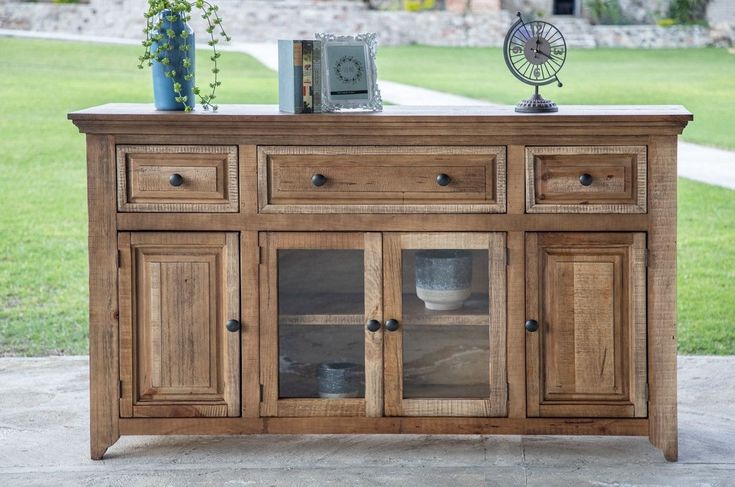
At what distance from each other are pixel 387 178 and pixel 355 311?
1.14ft

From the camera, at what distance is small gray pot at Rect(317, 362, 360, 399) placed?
3.04m

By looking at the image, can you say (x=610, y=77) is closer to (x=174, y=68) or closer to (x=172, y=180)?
(x=174, y=68)

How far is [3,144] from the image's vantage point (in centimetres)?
998

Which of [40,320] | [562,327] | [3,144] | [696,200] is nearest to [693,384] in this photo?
[562,327]

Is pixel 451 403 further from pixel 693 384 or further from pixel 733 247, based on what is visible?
pixel 733 247

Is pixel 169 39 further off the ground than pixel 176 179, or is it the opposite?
pixel 169 39

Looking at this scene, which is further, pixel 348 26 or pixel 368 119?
pixel 348 26

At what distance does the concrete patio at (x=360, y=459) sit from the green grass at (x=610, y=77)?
7.02 metres

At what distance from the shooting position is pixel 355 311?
302 cm

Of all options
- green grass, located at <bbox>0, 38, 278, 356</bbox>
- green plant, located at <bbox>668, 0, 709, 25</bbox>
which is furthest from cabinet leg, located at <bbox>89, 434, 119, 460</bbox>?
green plant, located at <bbox>668, 0, 709, 25</bbox>

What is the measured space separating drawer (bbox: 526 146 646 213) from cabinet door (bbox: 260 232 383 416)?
0.43m

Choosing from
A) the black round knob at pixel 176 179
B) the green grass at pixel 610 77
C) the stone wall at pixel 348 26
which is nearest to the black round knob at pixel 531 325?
the black round knob at pixel 176 179

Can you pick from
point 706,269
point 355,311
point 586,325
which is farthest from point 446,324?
point 706,269

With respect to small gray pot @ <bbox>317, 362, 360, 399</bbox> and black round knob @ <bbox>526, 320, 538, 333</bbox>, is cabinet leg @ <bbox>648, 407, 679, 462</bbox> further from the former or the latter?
small gray pot @ <bbox>317, 362, 360, 399</bbox>
